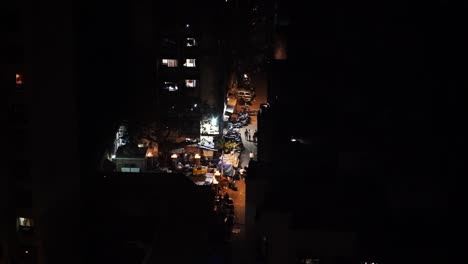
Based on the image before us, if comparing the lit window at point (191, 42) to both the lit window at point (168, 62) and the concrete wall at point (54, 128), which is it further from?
the concrete wall at point (54, 128)

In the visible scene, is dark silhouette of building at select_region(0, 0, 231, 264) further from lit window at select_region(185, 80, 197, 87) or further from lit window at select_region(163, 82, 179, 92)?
lit window at select_region(185, 80, 197, 87)

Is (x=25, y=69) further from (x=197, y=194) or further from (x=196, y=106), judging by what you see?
(x=196, y=106)

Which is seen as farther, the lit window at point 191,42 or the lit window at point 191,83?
the lit window at point 191,83

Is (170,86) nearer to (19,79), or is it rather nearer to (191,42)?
(191,42)

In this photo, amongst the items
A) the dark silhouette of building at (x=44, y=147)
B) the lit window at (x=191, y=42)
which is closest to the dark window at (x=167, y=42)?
the lit window at (x=191, y=42)

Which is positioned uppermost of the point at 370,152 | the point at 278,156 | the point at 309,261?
the point at 370,152

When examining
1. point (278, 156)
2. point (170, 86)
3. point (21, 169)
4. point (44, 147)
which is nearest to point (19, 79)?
point (44, 147)

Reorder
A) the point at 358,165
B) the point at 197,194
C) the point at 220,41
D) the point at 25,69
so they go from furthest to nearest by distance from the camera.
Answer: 1. the point at 220,41
2. the point at 197,194
3. the point at 25,69
4. the point at 358,165

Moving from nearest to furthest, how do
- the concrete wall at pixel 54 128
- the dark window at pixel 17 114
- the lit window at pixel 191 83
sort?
the concrete wall at pixel 54 128, the dark window at pixel 17 114, the lit window at pixel 191 83

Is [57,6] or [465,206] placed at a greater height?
[57,6]

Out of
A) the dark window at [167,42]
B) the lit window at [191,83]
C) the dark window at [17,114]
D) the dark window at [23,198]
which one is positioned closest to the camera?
the dark window at [17,114]

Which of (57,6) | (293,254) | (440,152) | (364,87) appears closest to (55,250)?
(57,6)
